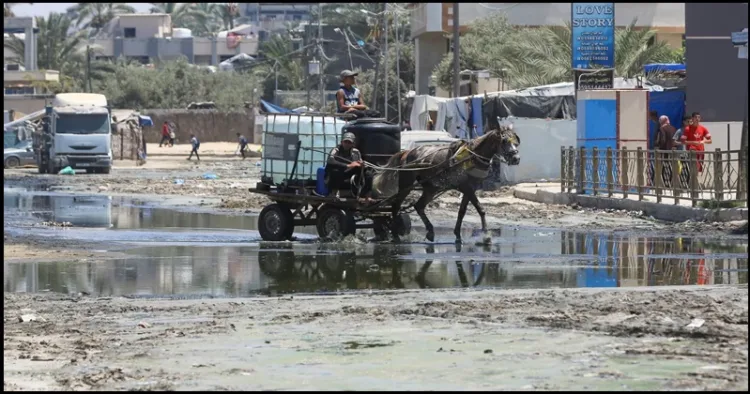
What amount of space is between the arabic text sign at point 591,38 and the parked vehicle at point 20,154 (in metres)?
31.7

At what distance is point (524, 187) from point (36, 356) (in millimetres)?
22664

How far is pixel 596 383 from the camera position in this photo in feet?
24.1

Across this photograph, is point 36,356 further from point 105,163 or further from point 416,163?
point 105,163

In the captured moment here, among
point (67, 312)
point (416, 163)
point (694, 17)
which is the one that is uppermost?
point (694, 17)

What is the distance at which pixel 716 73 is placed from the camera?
1043 inches

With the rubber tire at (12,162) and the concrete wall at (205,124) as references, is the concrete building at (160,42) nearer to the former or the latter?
the concrete wall at (205,124)

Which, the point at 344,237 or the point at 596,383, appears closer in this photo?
the point at 596,383

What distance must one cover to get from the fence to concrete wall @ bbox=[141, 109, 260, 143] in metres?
61.7

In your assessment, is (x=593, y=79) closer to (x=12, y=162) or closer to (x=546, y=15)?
(x=546, y=15)

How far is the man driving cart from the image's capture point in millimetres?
17656

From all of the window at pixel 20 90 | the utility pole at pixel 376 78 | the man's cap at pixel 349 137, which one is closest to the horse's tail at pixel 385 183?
the man's cap at pixel 349 137

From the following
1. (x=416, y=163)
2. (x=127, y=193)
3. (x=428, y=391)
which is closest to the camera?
(x=428, y=391)

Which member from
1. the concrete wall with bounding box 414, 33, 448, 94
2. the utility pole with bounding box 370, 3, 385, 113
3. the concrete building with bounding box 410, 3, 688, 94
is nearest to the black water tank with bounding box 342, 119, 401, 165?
the concrete building with bounding box 410, 3, 688, 94

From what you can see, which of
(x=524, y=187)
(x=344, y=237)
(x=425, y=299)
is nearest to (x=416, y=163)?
(x=344, y=237)
